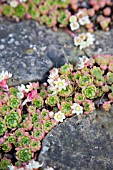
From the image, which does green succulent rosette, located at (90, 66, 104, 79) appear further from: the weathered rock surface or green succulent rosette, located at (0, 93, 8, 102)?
green succulent rosette, located at (0, 93, 8, 102)

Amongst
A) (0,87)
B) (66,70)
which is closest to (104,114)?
(66,70)

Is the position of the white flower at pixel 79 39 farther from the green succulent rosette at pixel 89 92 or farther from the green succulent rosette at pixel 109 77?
the green succulent rosette at pixel 89 92

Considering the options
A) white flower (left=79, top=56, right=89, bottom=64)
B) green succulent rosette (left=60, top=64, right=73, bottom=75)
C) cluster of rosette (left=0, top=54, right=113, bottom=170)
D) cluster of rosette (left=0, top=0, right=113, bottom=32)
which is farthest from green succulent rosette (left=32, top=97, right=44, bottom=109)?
cluster of rosette (left=0, top=0, right=113, bottom=32)

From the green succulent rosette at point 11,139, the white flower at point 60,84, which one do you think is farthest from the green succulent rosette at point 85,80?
the green succulent rosette at point 11,139

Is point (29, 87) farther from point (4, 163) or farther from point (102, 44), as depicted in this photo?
point (102, 44)

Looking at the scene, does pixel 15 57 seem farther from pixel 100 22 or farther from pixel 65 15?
pixel 100 22

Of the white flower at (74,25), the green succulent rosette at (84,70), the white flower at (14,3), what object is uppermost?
the white flower at (14,3)

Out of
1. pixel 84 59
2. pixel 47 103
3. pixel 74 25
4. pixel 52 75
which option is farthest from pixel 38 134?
pixel 74 25
